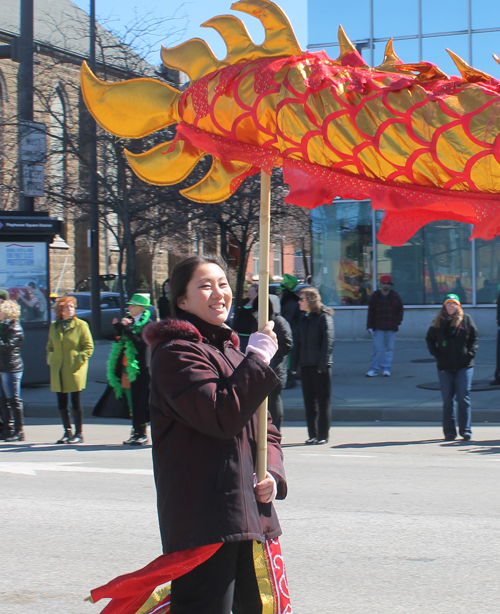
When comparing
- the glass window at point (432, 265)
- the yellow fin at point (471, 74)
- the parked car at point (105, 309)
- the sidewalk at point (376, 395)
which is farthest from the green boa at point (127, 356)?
the parked car at point (105, 309)

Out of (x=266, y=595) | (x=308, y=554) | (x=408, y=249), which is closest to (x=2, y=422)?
(x=308, y=554)

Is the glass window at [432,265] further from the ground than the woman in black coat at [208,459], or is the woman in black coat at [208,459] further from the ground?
the glass window at [432,265]

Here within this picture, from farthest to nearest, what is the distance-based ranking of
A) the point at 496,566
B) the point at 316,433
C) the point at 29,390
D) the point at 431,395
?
the point at 29,390
the point at 431,395
the point at 316,433
the point at 496,566

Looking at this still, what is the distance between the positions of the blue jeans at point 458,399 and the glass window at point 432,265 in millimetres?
10208

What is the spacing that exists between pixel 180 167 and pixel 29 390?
11161mm

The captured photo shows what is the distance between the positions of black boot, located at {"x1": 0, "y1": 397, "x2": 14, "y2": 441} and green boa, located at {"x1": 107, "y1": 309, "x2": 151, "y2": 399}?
1510 millimetres

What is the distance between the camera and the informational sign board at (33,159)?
1304 cm

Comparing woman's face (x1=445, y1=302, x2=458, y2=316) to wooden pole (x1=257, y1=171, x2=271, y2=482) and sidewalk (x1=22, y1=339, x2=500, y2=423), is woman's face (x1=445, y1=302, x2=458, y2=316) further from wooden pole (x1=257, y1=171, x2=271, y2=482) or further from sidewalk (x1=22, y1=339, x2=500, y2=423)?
wooden pole (x1=257, y1=171, x2=271, y2=482)

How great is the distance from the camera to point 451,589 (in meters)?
4.14

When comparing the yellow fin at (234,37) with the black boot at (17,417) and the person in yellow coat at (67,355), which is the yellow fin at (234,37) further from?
the black boot at (17,417)

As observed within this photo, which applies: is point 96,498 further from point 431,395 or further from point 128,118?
point 431,395

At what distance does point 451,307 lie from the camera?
9.02 m

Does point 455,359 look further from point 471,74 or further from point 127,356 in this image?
point 471,74

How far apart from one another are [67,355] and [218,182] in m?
6.82
